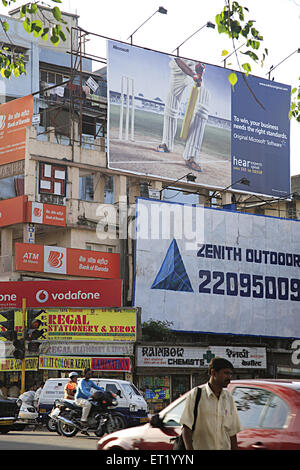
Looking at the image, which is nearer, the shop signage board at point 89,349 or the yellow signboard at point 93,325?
the shop signage board at point 89,349

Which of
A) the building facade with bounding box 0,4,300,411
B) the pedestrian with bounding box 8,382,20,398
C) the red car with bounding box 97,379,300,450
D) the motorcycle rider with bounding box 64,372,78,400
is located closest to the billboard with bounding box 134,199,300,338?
the building facade with bounding box 0,4,300,411

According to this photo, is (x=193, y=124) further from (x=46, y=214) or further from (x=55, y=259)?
(x=55, y=259)

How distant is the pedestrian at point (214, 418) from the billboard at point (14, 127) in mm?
38351

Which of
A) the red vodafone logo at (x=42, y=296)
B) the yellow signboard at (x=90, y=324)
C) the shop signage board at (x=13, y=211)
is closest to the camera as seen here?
the yellow signboard at (x=90, y=324)

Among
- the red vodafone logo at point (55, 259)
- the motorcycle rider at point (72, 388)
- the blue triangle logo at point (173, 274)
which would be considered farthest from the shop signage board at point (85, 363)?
the motorcycle rider at point (72, 388)

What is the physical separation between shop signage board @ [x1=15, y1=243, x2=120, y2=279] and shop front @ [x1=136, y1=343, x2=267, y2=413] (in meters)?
8.88

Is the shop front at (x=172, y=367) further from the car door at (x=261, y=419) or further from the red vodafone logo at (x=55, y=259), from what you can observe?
the car door at (x=261, y=419)

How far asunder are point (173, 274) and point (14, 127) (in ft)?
39.1

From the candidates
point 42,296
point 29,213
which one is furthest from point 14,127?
point 42,296

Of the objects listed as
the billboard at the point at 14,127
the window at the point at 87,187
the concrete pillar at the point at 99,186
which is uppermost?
the billboard at the point at 14,127

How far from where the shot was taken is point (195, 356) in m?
35.8

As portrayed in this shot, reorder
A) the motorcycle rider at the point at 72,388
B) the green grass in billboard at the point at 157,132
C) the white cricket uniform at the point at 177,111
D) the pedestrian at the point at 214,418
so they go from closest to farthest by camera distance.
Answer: the pedestrian at the point at 214,418 < the motorcycle rider at the point at 72,388 < the green grass in billboard at the point at 157,132 < the white cricket uniform at the point at 177,111

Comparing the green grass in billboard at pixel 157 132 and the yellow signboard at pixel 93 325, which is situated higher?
the green grass in billboard at pixel 157 132

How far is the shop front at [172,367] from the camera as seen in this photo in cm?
3384
